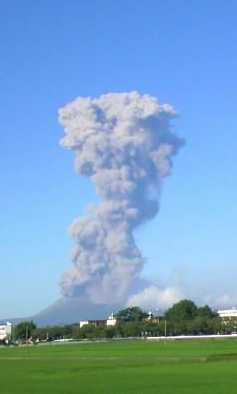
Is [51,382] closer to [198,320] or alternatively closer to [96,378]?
[96,378]

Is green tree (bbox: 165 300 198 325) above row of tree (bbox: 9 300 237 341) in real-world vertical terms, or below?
above

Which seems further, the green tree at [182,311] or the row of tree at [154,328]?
the green tree at [182,311]

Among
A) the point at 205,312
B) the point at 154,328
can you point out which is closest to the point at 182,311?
the point at 205,312

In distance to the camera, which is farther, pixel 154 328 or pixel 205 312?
pixel 205 312

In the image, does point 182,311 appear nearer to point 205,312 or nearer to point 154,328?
point 205,312

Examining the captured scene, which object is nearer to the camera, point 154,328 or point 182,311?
point 154,328

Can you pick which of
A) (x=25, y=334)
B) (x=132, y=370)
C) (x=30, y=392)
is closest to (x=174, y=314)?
(x=25, y=334)

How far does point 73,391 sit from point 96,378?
6736mm

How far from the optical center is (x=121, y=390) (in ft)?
Answer: 94.1

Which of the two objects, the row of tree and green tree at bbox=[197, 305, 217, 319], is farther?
green tree at bbox=[197, 305, 217, 319]

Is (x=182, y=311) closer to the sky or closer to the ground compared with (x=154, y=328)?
closer to the sky

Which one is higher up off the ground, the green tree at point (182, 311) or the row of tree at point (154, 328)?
the green tree at point (182, 311)

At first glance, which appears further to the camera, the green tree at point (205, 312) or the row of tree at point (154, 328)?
the green tree at point (205, 312)

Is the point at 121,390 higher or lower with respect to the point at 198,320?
lower
